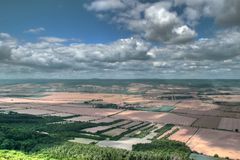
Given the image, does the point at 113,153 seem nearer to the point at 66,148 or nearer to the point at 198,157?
the point at 66,148

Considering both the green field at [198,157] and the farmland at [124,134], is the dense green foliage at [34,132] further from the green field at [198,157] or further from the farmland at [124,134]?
the green field at [198,157]

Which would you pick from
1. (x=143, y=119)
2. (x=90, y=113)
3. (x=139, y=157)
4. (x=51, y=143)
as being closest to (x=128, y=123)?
(x=143, y=119)

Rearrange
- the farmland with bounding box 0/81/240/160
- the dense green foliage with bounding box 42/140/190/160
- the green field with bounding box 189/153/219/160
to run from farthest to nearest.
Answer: the farmland with bounding box 0/81/240/160 → the green field with bounding box 189/153/219/160 → the dense green foliage with bounding box 42/140/190/160

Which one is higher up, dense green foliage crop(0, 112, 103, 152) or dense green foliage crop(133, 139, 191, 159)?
dense green foliage crop(0, 112, 103, 152)

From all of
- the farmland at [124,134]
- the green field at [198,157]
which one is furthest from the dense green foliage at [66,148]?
the green field at [198,157]

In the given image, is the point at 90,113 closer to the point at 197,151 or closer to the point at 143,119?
the point at 143,119

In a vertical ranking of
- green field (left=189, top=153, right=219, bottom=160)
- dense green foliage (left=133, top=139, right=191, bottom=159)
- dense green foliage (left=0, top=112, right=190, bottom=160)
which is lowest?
green field (left=189, top=153, right=219, bottom=160)

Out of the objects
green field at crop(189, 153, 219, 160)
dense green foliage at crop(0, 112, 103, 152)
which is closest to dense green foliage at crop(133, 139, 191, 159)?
green field at crop(189, 153, 219, 160)

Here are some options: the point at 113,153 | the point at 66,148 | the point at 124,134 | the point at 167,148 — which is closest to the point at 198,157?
the point at 167,148

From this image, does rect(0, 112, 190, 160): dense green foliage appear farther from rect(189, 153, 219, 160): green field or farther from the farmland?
rect(189, 153, 219, 160): green field

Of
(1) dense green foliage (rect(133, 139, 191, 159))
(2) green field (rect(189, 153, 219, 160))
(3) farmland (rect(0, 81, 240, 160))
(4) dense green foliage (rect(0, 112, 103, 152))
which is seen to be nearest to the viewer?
(1) dense green foliage (rect(133, 139, 191, 159))

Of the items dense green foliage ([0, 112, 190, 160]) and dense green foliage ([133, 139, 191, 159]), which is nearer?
dense green foliage ([0, 112, 190, 160])
